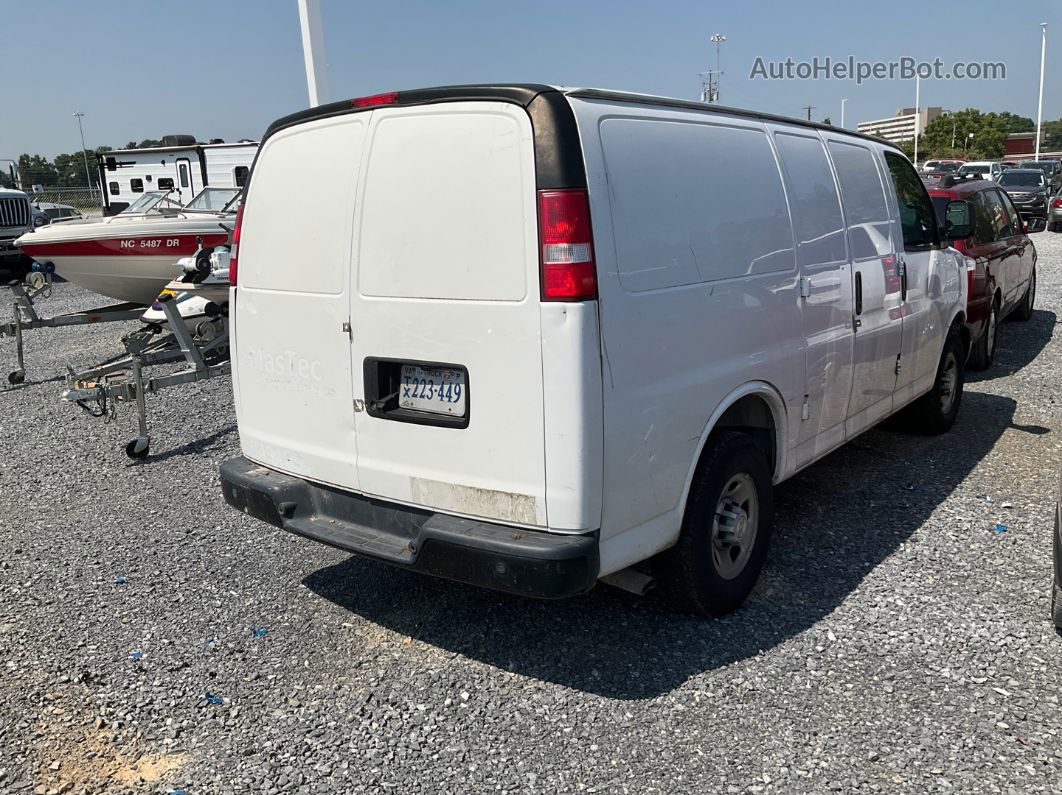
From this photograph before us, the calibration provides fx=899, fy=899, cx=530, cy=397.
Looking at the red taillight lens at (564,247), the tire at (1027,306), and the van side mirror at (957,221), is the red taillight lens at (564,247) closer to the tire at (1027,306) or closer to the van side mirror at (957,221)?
the van side mirror at (957,221)

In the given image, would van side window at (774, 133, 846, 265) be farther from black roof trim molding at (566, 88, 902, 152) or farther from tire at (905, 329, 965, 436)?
tire at (905, 329, 965, 436)

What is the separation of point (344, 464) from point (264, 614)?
993 mm

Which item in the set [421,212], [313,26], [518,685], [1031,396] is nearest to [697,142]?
[421,212]

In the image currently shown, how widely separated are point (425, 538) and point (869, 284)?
10.00 feet

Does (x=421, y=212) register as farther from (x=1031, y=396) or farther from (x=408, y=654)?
(x=1031, y=396)

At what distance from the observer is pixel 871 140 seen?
5.76 metres

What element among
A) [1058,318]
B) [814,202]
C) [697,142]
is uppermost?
[697,142]

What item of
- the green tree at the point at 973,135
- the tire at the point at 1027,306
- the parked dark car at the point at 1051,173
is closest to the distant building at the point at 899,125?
the green tree at the point at 973,135

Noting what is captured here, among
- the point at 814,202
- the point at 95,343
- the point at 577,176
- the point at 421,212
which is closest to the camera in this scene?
the point at 577,176

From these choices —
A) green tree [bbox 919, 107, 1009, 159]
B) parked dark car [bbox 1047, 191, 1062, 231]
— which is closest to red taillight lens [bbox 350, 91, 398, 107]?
parked dark car [bbox 1047, 191, 1062, 231]

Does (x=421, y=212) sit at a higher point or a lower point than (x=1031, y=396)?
higher

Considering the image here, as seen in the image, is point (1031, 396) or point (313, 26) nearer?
point (1031, 396)

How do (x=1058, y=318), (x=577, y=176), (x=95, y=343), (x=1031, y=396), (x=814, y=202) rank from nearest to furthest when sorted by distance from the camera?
(x=577, y=176)
(x=814, y=202)
(x=1031, y=396)
(x=1058, y=318)
(x=95, y=343)

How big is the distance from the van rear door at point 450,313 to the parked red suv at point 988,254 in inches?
210
